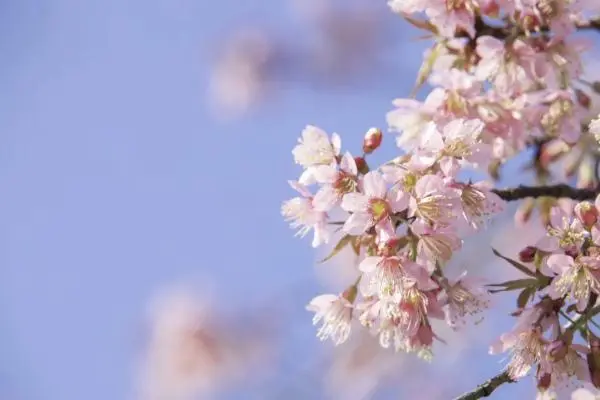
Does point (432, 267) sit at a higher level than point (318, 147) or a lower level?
lower

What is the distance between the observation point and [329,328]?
1.85 metres

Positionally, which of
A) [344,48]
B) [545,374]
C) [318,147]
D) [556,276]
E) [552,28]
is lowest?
[545,374]

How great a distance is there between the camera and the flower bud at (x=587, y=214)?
1627 millimetres

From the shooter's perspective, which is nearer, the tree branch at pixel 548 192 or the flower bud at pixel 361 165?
the flower bud at pixel 361 165

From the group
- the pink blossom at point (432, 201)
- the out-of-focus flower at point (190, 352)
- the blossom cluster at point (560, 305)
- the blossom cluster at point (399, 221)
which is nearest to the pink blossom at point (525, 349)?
the blossom cluster at point (560, 305)

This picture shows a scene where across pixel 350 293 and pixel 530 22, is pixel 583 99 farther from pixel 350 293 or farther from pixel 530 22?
pixel 350 293

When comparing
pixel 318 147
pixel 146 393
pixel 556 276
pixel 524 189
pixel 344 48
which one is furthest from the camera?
pixel 344 48

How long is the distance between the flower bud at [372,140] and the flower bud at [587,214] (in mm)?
385

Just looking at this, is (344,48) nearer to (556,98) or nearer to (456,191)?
(556,98)

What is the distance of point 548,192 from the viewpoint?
210 centimetres

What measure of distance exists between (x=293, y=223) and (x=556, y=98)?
2.18 ft

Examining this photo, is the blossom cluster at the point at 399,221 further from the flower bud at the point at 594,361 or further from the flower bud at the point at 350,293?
the flower bud at the point at 594,361

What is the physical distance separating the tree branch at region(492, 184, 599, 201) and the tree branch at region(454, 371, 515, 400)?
448mm

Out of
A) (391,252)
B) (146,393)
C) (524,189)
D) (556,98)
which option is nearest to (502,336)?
(391,252)
